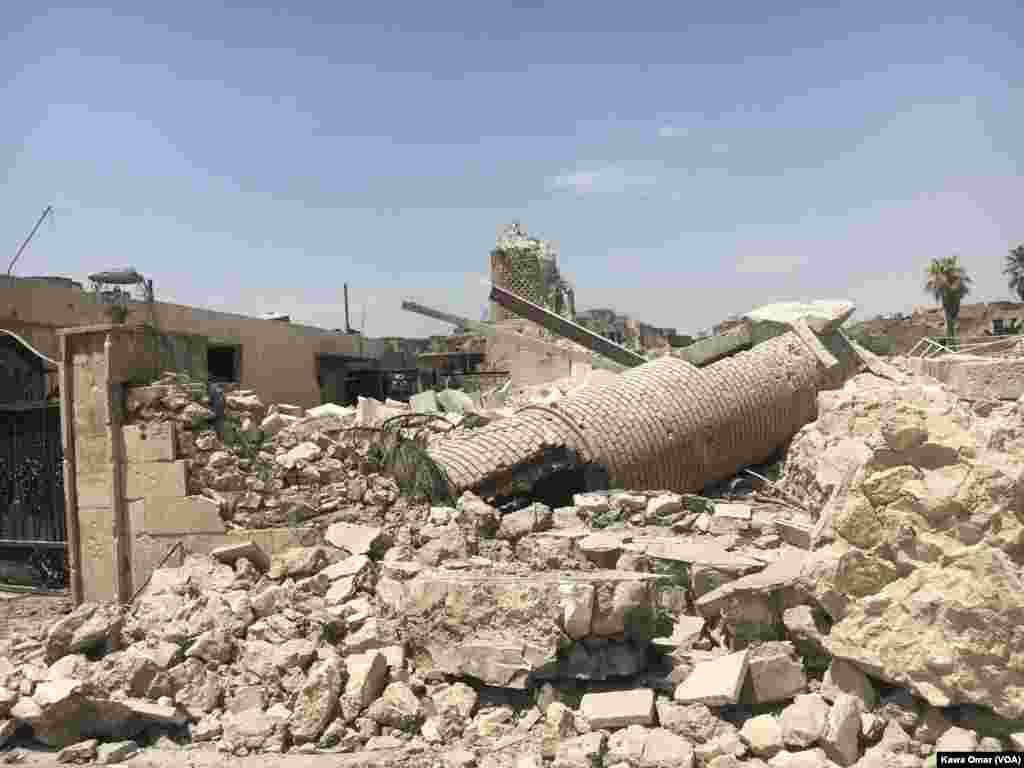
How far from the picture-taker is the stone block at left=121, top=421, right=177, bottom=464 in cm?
541

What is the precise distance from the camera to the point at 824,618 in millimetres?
3643

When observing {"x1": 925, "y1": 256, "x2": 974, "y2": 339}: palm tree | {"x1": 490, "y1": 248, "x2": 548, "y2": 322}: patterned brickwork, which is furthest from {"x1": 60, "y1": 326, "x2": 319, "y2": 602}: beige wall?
{"x1": 925, "y1": 256, "x2": 974, "y2": 339}: palm tree

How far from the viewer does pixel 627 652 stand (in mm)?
3676

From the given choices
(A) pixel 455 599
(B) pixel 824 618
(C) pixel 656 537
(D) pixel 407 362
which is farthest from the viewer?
(D) pixel 407 362

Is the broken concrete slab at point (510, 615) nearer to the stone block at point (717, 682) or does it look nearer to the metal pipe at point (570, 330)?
the stone block at point (717, 682)

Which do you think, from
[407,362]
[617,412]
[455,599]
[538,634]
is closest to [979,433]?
[538,634]

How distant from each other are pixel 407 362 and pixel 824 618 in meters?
14.5

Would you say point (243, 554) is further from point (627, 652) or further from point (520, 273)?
point (520, 273)

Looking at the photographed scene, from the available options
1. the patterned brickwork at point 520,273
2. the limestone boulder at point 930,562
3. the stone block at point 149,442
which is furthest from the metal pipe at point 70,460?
the patterned brickwork at point 520,273

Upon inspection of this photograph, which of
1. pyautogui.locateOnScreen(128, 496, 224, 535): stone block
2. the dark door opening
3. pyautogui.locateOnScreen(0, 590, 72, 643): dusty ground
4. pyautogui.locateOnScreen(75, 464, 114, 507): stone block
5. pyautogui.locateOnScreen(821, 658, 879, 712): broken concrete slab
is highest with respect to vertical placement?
the dark door opening

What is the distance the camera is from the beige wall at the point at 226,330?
9.09m

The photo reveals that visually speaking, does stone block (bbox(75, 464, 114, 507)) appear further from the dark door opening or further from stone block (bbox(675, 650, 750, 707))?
the dark door opening

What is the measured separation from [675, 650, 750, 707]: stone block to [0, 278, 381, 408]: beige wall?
5.45 meters

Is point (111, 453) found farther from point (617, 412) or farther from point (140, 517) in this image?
point (617, 412)
